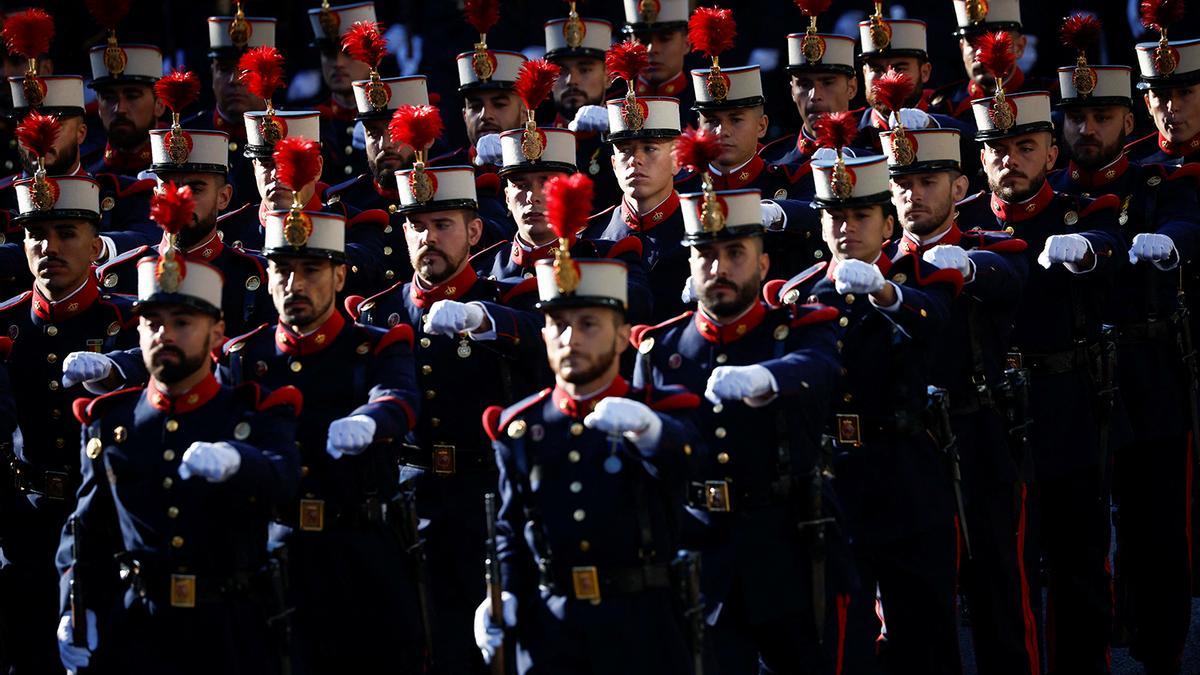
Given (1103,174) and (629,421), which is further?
(1103,174)

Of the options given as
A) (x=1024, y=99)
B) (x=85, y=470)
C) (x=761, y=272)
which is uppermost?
(x=1024, y=99)

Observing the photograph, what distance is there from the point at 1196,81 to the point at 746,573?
4.75 m

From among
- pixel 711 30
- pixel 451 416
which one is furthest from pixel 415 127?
pixel 711 30

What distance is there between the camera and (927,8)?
1441 centimetres

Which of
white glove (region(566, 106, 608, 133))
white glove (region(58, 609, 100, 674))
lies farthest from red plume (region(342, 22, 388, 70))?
white glove (region(58, 609, 100, 674))

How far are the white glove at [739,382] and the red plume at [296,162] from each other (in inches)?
95.5

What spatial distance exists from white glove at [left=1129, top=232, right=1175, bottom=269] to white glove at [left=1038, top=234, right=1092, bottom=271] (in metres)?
0.44

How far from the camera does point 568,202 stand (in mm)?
7672

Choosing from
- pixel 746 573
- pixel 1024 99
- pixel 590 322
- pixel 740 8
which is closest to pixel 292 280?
pixel 590 322

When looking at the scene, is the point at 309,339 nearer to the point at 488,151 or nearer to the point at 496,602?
the point at 496,602

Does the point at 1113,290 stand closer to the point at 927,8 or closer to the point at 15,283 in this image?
the point at 927,8

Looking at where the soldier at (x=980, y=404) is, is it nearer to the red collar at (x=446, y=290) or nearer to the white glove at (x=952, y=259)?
the white glove at (x=952, y=259)

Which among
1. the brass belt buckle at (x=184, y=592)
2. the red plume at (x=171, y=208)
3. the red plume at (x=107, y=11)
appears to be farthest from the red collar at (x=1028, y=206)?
the red plume at (x=107, y=11)

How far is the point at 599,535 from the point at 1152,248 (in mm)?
3808
